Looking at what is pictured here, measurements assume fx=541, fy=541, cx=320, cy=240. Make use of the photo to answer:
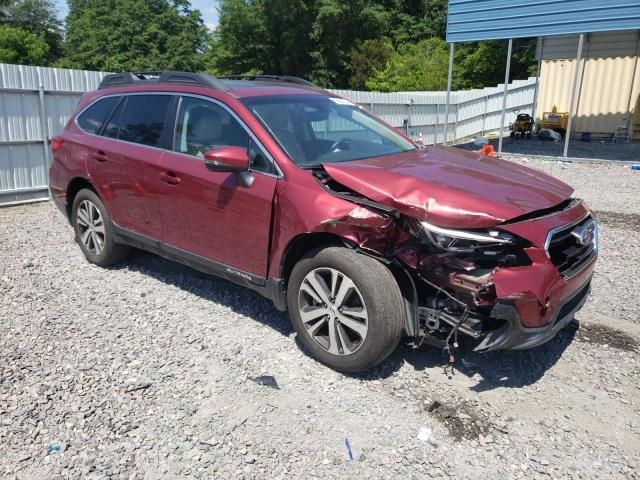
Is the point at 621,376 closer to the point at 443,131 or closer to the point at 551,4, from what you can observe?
the point at 551,4

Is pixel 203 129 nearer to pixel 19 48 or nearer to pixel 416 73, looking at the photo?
pixel 416 73

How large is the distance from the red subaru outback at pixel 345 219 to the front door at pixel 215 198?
1 cm

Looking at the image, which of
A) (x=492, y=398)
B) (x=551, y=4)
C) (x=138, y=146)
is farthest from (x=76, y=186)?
(x=551, y=4)

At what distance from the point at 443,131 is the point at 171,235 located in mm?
14752

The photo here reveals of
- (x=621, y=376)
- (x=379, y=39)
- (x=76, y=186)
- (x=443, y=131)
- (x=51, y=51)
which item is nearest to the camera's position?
(x=621, y=376)

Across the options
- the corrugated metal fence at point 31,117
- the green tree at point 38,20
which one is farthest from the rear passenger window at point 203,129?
the green tree at point 38,20

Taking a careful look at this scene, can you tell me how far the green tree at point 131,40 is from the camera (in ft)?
148

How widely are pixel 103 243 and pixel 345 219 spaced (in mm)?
3074

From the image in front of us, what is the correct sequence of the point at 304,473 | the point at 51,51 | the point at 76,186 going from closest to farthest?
the point at 304,473 < the point at 76,186 < the point at 51,51

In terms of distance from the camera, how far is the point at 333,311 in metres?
3.45

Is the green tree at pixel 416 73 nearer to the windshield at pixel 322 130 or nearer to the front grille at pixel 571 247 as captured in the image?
the windshield at pixel 322 130

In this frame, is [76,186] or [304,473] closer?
[304,473]

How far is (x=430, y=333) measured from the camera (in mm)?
3309

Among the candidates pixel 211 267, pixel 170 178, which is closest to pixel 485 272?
pixel 211 267
